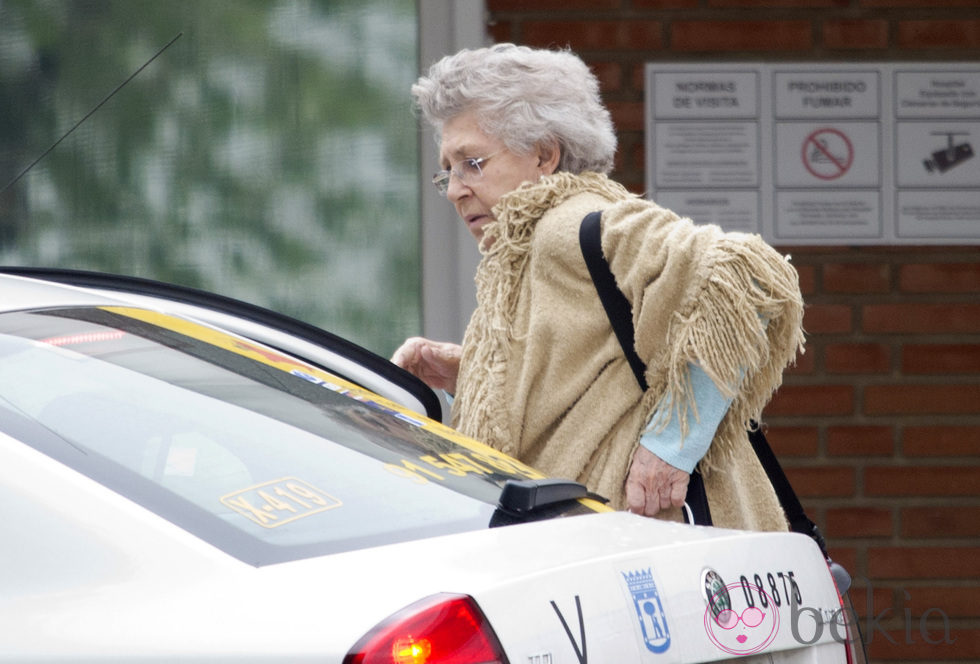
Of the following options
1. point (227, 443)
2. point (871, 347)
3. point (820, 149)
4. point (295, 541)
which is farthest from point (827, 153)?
point (295, 541)

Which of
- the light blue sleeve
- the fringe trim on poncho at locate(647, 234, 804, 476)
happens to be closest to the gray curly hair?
the fringe trim on poncho at locate(647, 234, 804, 476)

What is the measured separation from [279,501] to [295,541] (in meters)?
0.09

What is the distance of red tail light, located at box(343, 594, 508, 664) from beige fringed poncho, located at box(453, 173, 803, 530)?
85cm

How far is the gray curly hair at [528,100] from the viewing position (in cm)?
235

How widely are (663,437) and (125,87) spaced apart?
2957 mm

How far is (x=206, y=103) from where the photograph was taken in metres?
4.44

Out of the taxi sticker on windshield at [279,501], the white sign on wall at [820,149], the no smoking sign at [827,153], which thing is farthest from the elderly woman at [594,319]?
the no smoking sign at [827,153]

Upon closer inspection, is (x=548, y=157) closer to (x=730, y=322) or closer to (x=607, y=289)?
(x=607, y=289)

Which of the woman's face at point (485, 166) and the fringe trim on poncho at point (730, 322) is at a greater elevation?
the woman's face at point (485, 166)

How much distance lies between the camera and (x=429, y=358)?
264 cm

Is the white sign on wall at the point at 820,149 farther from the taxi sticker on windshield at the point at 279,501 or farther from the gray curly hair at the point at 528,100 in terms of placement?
the taxi sticker on windshield at the point at 279,501

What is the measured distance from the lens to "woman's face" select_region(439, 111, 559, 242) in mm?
2367

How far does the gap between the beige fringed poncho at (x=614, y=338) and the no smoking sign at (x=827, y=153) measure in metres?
2.12

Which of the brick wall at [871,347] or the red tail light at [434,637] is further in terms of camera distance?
the brick wall at [871,347]
